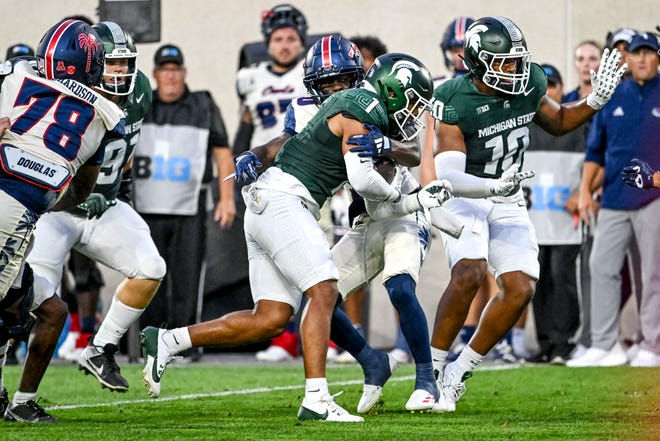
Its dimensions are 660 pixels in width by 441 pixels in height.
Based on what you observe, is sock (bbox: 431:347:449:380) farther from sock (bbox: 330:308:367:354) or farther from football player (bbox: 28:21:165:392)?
football player (bbox: 28:21:165:392)

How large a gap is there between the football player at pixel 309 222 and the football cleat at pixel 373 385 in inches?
20.8

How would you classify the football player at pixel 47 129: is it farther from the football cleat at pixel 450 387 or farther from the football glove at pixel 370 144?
the football cleat at pixel 450 387

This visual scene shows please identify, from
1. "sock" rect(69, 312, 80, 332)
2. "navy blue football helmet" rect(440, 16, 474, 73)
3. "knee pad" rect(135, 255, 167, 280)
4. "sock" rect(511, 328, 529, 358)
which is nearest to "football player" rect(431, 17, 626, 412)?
"knee pad" rect(135, 255, 167, 280)

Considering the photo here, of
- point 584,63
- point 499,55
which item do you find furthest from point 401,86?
point 584,63

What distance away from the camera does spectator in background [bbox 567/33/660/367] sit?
9562mm

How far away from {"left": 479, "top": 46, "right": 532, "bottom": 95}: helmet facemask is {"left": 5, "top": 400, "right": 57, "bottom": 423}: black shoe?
269 centimetres

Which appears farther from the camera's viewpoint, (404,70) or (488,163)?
(488,163)

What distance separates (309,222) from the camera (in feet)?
20.4

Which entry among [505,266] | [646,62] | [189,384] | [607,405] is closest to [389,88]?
[505,266]

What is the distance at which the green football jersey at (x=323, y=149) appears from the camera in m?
6.14

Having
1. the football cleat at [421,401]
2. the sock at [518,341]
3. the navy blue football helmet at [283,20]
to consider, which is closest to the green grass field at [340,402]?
the football cleat at [421,401]

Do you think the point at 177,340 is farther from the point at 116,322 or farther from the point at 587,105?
the point at 587,105

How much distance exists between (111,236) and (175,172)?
3102 mm

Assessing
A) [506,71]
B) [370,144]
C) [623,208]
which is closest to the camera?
[370,144]
